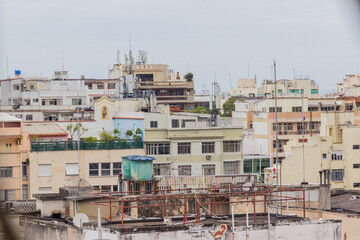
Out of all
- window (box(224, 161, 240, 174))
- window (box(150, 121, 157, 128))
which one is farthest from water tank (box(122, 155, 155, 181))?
window (box(150, 121, 157, 128))

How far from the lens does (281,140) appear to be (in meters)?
41.6

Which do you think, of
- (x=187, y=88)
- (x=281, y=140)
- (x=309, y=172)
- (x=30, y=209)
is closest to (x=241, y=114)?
(x=281, y=140)

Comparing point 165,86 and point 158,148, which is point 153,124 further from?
point 165,86

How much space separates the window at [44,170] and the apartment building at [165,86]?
137 feet

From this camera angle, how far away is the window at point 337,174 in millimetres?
34938

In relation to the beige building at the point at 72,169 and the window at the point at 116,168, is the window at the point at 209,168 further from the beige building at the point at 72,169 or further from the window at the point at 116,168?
the window at the point at 116,168

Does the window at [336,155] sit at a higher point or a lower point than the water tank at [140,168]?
lower

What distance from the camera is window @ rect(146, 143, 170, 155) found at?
30484 mm

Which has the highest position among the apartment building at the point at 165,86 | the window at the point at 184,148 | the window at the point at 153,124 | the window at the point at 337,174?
the apartment building at the point at 165,86

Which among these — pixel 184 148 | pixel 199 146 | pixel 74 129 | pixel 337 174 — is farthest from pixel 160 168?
pixel 337 174

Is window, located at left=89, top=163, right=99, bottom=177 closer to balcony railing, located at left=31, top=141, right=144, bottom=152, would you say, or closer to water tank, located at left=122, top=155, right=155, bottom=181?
balcony railing, located at left=31, top=141, right=144, bottom=152

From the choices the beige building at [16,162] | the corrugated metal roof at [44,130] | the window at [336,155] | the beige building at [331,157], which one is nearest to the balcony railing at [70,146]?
the beige building at [16,162]

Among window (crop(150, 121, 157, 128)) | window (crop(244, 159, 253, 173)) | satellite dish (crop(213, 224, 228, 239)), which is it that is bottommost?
window (crop(244, 159, 253, 173))

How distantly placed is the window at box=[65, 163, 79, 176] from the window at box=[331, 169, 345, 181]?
40.3ft
